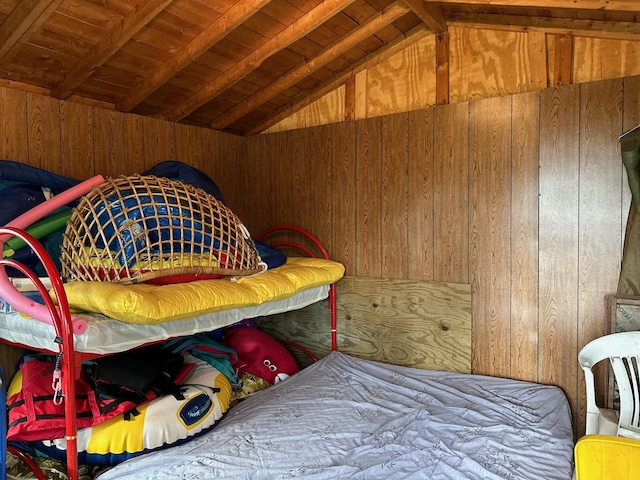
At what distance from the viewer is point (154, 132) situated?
278 centimetres

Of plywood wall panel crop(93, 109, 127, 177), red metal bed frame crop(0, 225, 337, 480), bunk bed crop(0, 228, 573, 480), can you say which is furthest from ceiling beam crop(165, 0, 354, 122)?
red metal bed frame crop(0, 225, 337, 480)

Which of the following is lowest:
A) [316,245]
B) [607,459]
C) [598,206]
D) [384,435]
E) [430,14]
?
[384,435]

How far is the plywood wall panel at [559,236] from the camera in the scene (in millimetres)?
2162

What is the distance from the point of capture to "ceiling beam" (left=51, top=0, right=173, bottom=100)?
191 centimetres

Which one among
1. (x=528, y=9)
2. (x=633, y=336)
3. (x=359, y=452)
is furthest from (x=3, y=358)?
(x=528, y=9)

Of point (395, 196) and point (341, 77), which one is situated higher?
point (341, 77)

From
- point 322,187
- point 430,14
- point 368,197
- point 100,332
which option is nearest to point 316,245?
point 322,187

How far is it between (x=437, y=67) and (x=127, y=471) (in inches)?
103

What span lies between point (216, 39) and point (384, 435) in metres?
2.05

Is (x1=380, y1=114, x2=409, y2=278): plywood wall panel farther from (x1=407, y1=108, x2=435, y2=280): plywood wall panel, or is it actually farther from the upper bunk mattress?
the upper bunk mattress

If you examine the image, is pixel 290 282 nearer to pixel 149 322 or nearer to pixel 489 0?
pixel 149 322

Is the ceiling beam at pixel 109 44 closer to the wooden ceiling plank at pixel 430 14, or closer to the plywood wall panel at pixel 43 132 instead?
the plywood wall panel at pixel 43 132

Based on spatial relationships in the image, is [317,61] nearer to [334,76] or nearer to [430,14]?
[334,76]

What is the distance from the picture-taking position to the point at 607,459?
0.90 metres
